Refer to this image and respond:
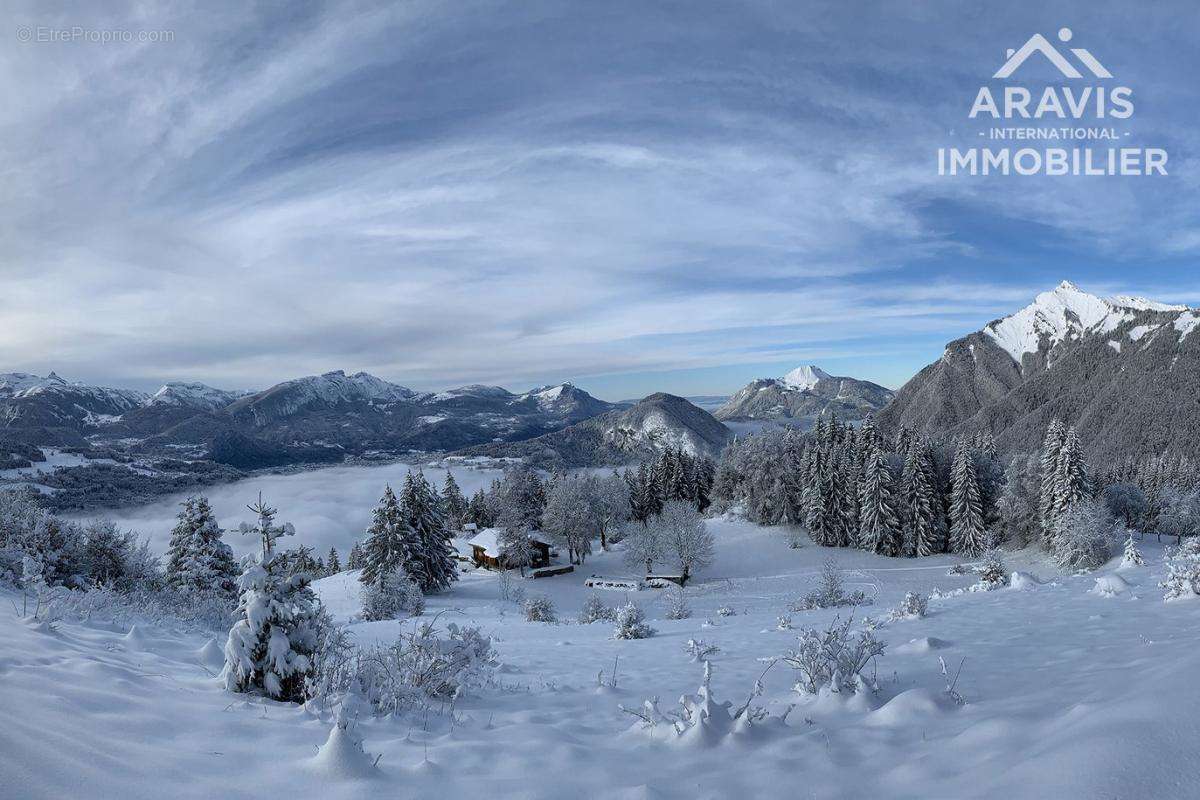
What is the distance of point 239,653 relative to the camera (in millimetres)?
5590

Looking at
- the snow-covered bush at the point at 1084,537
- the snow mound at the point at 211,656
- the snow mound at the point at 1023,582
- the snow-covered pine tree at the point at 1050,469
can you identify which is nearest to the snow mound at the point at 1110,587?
the snow mound at the point at 1023,582

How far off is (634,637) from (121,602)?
10.3 meters

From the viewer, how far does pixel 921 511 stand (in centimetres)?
4744

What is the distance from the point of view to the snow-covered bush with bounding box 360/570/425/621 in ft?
80.0

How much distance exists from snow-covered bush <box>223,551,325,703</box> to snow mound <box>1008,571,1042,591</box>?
14097mm

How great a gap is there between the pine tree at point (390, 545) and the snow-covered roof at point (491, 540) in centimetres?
1225

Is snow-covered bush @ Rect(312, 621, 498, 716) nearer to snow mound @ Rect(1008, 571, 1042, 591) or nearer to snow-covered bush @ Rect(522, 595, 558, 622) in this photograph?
snow mound @ Rect(1008, 571, 1042, 591)

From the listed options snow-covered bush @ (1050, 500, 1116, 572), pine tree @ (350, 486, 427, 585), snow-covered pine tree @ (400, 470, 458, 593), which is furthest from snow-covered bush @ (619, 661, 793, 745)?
snow-covered bush @ (1050, 500, 1116, 572)

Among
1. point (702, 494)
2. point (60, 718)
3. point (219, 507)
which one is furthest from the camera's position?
point (219, 507)

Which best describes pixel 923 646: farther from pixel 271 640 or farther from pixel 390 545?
pixel 390 545

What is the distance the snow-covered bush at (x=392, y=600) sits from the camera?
24375mm

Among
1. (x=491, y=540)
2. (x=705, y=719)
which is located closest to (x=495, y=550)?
(x=491, y=540)

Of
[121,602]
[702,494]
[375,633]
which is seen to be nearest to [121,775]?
[121,602]

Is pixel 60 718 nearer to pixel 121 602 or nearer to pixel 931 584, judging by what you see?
pixel 121 602
